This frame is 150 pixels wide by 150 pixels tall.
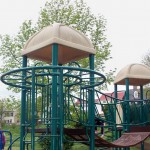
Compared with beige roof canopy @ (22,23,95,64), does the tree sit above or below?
above

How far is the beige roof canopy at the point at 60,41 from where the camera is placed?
15.2ft

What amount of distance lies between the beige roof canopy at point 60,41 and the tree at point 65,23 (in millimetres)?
7939

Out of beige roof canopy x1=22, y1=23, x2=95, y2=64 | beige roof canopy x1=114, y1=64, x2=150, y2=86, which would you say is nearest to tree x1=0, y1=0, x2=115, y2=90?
beige roof canopy x1=114, y1=64, x2=150, y2=86

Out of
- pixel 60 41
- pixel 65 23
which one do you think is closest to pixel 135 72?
pixel 60 41

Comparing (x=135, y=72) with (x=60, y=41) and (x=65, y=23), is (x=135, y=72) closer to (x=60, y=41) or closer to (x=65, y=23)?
(x=60, y=41)

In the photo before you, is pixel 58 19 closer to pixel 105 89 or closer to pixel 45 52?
pixel 105 89

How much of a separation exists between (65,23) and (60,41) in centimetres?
888

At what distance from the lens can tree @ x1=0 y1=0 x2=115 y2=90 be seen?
13.4 meters

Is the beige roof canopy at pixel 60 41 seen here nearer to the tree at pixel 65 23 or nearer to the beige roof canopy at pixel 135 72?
the beige roof canopy at pixel 135 72

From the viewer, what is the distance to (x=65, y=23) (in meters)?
13.2

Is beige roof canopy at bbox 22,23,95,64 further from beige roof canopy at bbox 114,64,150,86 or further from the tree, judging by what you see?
the tree

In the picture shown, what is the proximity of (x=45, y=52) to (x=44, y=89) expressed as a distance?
2.92 ft

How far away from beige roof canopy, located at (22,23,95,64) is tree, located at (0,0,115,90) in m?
7.94

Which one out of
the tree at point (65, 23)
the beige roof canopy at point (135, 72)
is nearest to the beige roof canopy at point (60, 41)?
the beige roof canopy at point (135, 72)
